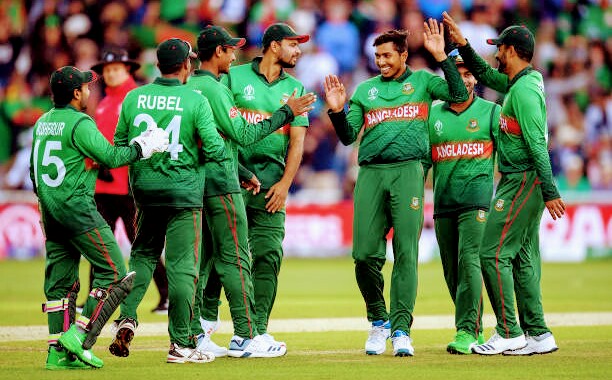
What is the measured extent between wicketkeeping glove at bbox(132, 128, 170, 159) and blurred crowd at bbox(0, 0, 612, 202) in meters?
12.6

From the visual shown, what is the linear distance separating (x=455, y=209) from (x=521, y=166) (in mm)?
836

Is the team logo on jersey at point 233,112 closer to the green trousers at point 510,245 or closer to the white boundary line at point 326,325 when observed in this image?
the green trousers at point 510,245

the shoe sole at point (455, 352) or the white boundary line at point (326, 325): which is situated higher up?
the shoe sole at point (455, 352)

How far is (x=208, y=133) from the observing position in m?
→ 8.87

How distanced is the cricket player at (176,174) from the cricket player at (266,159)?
1.07 metres

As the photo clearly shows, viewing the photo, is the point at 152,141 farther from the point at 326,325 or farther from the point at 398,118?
the point at 326,325

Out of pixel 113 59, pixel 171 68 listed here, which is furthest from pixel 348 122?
pixel 113 59

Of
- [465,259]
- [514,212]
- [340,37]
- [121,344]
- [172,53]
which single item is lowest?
[121,344]

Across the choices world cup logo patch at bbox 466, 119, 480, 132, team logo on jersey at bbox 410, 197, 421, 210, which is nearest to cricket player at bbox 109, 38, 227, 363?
team logo on jersey at bbox 410, 197, 421, 210

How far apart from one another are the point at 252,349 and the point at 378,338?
3.64 feet

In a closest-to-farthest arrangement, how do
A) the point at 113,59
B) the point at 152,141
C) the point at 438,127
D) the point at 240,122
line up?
the point at 152,141 < the point at 240,122 < the point at 438,127 < the point at 113,59

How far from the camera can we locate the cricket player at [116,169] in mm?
12867

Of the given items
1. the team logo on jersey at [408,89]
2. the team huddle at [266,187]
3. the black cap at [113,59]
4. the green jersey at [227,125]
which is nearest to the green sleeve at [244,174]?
the team huddle at [266,187]

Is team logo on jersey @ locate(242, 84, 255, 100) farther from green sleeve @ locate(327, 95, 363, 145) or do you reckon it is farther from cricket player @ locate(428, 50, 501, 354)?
cricket player @ locate(428, 50, 501, 354)
